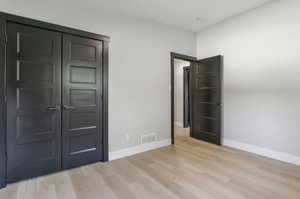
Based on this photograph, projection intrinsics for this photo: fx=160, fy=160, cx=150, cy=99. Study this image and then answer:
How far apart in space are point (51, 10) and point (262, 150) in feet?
14.0

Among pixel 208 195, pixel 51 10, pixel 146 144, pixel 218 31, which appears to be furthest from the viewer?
pixel 218 31

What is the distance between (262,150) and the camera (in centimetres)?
298

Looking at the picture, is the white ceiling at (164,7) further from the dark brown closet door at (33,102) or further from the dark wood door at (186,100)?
the dark wood door at (186,100)

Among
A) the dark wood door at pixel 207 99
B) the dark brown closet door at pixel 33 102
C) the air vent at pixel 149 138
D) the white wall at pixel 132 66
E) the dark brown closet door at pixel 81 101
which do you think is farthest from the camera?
the dark wood door at pixel 207 99

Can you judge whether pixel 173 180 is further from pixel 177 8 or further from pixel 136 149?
pixel 177 8

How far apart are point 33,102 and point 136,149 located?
191 cm

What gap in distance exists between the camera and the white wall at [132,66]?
8.51ft

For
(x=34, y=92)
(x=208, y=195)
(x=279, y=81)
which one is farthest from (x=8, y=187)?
(x=279, y=81)

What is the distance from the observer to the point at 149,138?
3355 mm

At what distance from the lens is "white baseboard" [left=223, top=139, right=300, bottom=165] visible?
2615 mm

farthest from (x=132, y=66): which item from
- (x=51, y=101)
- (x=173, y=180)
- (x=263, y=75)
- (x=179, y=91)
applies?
(x=179, y=91)

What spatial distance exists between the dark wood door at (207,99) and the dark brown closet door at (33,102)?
309 cm

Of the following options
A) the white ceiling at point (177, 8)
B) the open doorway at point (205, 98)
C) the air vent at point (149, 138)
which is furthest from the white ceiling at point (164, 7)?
the air vent at point (149, 138)

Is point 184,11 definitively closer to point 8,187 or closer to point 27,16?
point 27,16
